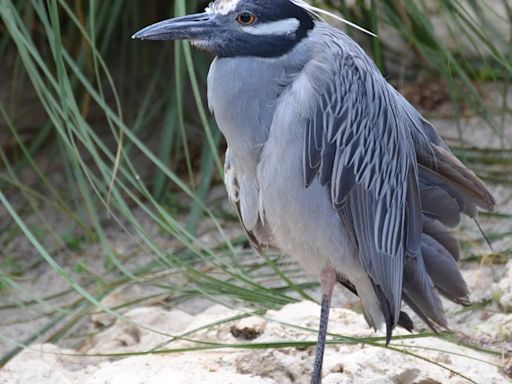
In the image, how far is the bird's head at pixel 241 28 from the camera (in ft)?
8.54

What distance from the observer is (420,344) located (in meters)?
3.03

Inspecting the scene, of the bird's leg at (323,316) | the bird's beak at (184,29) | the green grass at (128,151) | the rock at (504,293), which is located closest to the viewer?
the bird's beak at (184,29)

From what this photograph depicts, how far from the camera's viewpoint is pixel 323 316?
2799 millimetres

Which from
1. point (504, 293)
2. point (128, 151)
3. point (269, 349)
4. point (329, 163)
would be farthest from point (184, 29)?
point (128, 151)

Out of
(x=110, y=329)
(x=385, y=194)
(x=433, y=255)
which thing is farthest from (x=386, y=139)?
(x=110, y=329)

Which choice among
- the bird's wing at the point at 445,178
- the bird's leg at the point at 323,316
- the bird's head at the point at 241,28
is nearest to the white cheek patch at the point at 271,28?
the bird's head at the point at 241,28

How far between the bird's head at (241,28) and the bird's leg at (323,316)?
61cm

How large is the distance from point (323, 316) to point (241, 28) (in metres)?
0.78

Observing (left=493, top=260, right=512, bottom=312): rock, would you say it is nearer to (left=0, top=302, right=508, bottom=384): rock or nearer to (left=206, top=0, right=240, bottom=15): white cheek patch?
(left=0, top=302, right=508, bottom=384): rock

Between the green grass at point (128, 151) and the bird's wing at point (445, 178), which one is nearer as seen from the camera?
the bird's wing at point (445, 178)

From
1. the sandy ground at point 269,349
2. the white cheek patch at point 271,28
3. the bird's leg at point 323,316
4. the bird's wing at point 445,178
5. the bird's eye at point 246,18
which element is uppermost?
the bird's eye at point 246,18

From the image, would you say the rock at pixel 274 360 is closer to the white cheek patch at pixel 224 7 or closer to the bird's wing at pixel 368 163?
the bird's wing at pixel 368 163

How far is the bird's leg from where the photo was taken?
2.72 meters

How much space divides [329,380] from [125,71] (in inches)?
102
